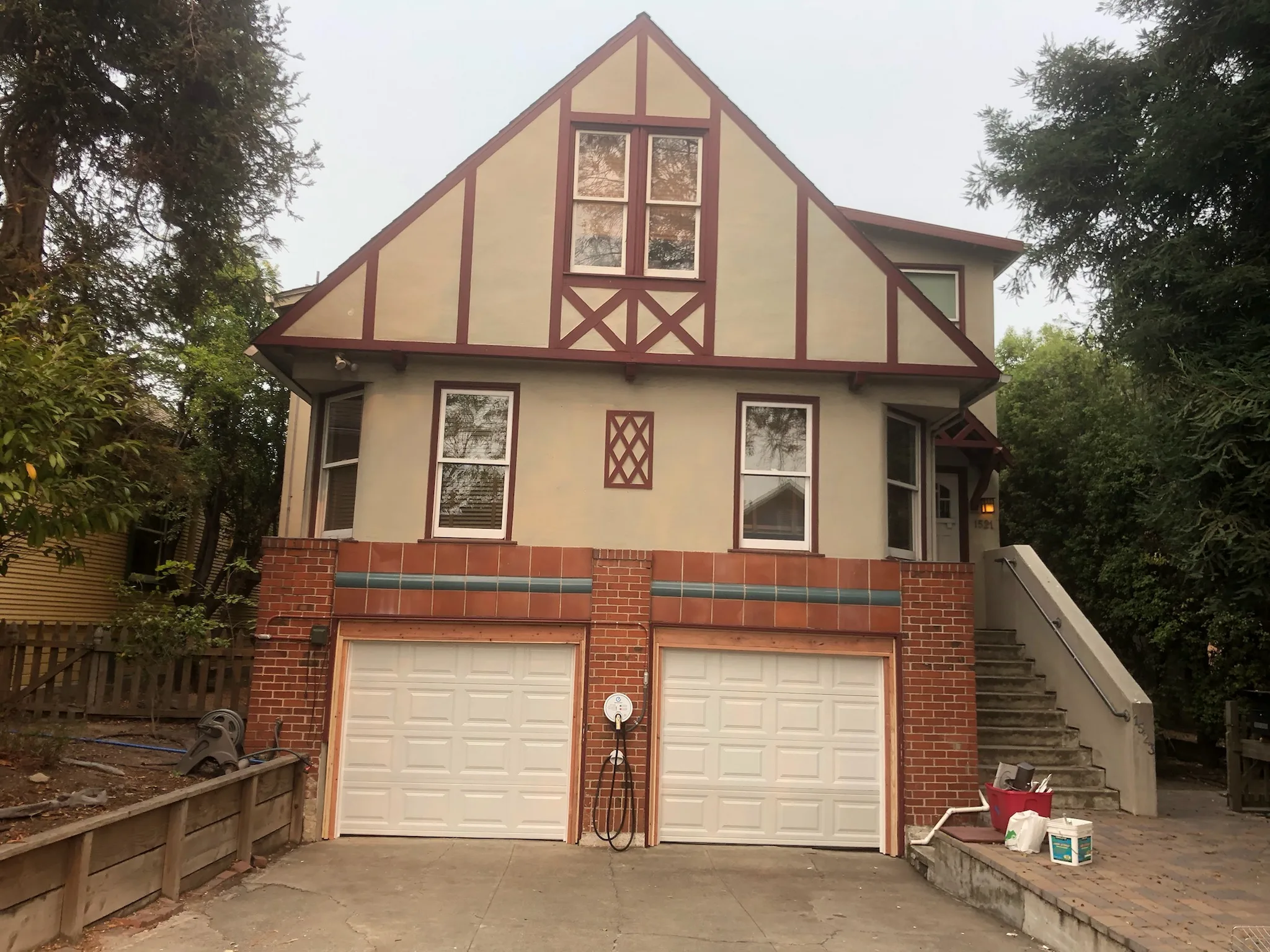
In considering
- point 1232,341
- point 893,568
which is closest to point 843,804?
point 893,568

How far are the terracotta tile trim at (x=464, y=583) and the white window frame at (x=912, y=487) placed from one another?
3.54 metres

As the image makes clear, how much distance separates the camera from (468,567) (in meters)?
9.64

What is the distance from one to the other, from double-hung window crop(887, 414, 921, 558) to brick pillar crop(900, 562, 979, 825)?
2.25 feet

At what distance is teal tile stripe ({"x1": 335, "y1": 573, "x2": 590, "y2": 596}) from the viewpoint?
9602 millimetres

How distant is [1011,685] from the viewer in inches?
458

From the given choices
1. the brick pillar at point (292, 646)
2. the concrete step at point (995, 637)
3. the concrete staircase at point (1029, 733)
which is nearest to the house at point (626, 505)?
the brick pillar at point (292, 646)

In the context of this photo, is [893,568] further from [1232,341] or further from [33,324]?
[33,324]

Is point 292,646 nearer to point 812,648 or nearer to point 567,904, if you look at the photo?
point 567,904

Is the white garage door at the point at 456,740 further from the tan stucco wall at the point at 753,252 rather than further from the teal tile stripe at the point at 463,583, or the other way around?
the tan stucco wall at the point at 753,252

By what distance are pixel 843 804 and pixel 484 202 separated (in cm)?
773

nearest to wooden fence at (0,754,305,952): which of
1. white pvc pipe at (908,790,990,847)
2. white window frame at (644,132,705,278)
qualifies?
white pvc pipe at (908,790,990,847)

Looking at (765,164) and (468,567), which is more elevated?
(765,164)

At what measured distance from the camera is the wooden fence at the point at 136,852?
523 cm

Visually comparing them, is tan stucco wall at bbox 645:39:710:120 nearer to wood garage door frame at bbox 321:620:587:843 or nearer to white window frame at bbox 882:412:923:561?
white window frame at bbox 882:412:923:561
